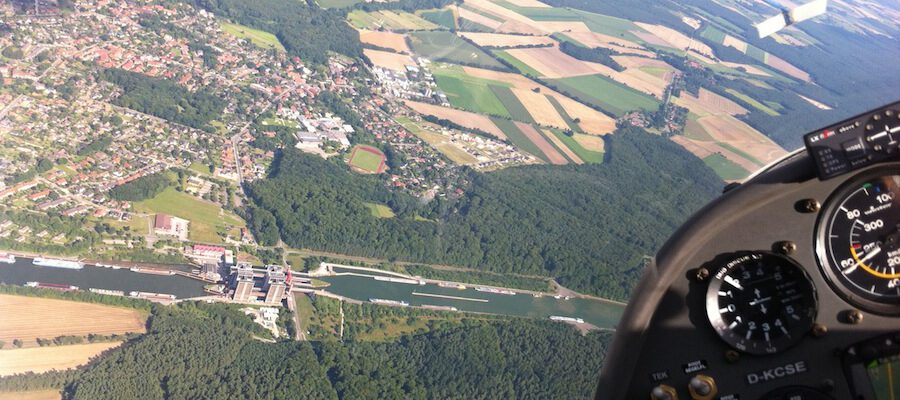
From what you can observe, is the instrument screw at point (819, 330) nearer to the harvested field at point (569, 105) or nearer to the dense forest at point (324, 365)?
the dense forest at point (324, 365)

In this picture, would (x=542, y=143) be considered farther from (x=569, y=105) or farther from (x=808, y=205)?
(x=808, y=205)

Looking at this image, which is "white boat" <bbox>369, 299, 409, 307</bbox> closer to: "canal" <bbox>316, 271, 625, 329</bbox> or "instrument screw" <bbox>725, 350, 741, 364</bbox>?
"canal" <bbox>316, 271, 625, 329</bbox>

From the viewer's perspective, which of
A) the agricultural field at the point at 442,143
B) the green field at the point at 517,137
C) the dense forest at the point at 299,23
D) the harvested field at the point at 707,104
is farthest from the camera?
the dense forest at the point at 299,23

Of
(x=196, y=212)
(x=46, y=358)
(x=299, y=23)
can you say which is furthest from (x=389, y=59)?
(x=46, y=358)

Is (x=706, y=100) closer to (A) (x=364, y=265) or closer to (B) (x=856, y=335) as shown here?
(A) (x=364, y=265)

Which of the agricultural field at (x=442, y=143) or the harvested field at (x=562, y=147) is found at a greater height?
the agricultural field at (x=442, y=143)

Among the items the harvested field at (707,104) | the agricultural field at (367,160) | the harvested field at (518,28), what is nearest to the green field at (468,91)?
the agricultural field at (367,160)

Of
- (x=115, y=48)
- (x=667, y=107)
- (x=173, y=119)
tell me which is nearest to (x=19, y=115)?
(x=173, y=119)
